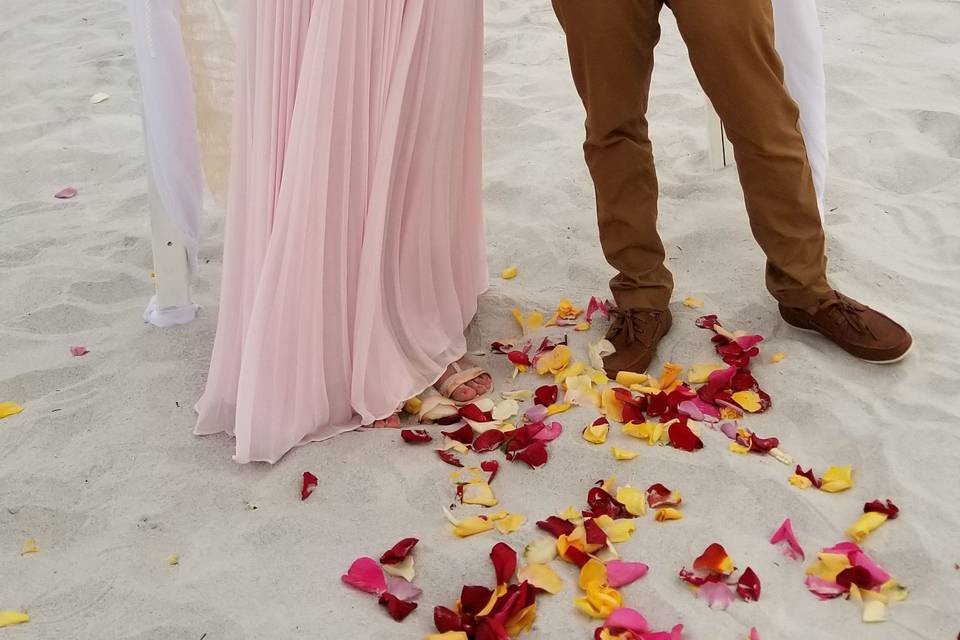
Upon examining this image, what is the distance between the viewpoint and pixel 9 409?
2.20 m

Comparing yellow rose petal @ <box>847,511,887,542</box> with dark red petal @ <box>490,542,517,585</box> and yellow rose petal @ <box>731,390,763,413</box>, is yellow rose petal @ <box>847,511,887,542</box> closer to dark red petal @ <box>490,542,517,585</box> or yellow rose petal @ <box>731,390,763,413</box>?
yellow rose petal @ <box>731,390,763,413</box>

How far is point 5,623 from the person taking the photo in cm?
164

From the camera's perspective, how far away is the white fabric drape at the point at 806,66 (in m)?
2.22

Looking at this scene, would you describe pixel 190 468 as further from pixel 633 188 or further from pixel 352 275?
pixel 633 188

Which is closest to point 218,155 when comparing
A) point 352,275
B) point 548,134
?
point 352,275

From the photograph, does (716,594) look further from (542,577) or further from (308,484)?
(308,484)

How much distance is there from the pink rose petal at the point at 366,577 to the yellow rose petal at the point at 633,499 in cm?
45

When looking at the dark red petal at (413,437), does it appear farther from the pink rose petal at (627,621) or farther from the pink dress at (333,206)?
the pink rose petal at (627,621)

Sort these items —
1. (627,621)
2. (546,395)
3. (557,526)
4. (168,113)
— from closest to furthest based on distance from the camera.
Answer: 1. (627,621)
2. (557,526)
3. (546,395)
4. (168,113)

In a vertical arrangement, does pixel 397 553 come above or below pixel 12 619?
above

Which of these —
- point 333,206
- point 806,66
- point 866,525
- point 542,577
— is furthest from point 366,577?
point 806,66

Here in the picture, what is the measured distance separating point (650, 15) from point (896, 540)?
3.58 ft

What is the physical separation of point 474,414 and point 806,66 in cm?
107

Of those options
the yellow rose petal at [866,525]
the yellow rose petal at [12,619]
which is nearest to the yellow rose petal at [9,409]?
the yellow rose petal at [12,619]
